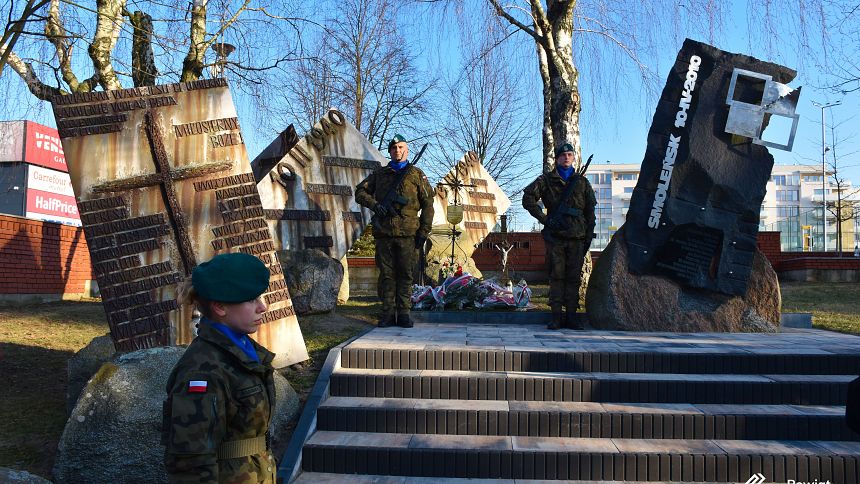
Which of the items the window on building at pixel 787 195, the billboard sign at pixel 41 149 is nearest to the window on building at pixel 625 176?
the window on building at pixel 787 195

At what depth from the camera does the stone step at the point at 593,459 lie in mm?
4289

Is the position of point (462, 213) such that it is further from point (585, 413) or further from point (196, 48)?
point (585, 413)

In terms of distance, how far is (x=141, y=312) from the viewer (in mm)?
5848

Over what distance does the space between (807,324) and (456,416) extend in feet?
19.7

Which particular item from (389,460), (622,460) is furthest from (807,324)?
(389,460)

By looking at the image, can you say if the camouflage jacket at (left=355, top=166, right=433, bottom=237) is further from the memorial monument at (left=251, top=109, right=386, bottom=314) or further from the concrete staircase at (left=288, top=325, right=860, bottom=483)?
the memorial monument at (left=251, top=109, right=386, bottom=314)

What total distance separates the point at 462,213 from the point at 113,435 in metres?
11.8

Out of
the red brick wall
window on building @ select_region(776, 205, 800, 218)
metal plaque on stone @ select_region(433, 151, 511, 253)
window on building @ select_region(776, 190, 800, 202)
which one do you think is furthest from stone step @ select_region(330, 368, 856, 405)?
window on building @ select_region(776, 190, 800, 202)

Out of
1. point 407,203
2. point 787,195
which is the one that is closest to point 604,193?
point 787,195

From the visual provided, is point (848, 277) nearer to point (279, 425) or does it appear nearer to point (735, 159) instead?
point (735, 159)

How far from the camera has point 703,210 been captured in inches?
308

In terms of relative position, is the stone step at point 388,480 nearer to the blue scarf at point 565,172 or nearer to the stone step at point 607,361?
the stone step at point 607,361

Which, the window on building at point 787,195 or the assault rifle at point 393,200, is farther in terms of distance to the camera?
the window on building at point 787,195

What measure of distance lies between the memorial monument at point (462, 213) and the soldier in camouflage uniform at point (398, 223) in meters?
6.86
